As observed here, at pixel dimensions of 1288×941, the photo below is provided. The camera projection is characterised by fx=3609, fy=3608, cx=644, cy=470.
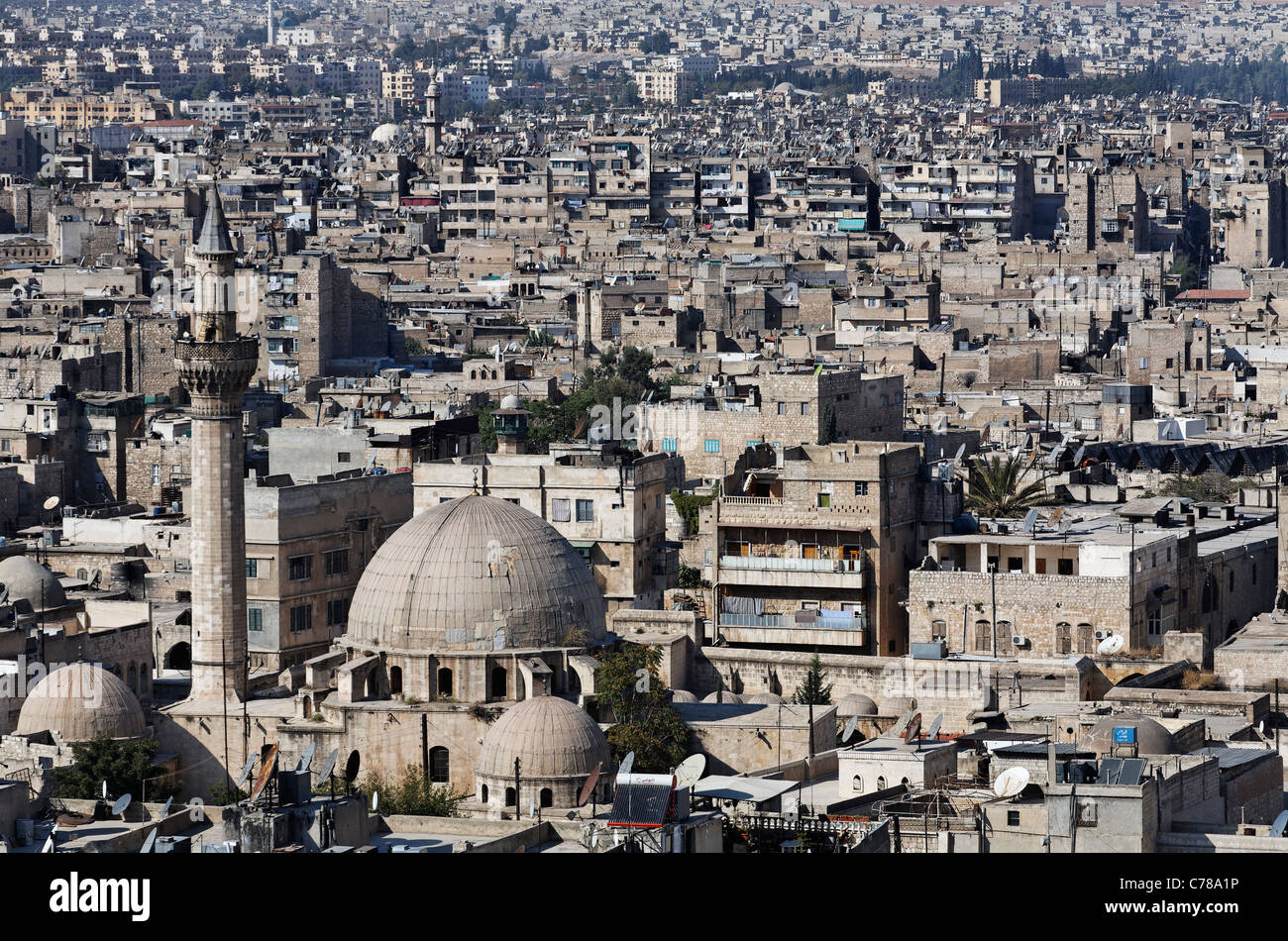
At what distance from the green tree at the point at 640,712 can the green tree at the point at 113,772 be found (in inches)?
150

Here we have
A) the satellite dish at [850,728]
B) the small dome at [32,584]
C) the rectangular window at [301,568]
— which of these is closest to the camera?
the satellite dish at [850,728]

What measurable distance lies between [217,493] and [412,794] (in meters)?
5.46

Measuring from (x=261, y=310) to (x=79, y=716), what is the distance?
3653cm

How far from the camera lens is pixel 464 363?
6191 centimetres

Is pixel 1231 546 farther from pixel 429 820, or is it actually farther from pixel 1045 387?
pixel 1045 387

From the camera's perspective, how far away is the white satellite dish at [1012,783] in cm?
2456

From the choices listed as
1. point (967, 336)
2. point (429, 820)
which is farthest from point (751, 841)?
point (967, 336)

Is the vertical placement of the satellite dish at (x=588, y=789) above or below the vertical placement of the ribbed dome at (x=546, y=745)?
below

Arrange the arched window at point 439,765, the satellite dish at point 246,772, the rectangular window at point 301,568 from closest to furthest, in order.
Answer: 1. the satellite dish at point 246,772
2. the arched window at point 439,765
3. the rectangular window at point 301,568

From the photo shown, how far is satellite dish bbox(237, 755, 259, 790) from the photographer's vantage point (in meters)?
28.8

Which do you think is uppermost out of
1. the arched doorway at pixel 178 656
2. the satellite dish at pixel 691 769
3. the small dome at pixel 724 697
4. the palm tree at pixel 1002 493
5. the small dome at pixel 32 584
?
the palm tree at pixel 1002 493

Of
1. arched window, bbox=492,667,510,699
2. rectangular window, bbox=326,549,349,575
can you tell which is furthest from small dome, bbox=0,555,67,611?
arched window, bbox=492,667,510,699

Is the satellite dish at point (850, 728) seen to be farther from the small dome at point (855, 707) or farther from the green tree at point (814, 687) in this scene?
the green tree at point (814, 687)

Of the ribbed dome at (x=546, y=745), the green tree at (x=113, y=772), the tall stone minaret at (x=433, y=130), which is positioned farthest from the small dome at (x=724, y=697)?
the tall stone minaret at (x=433, y=130)
